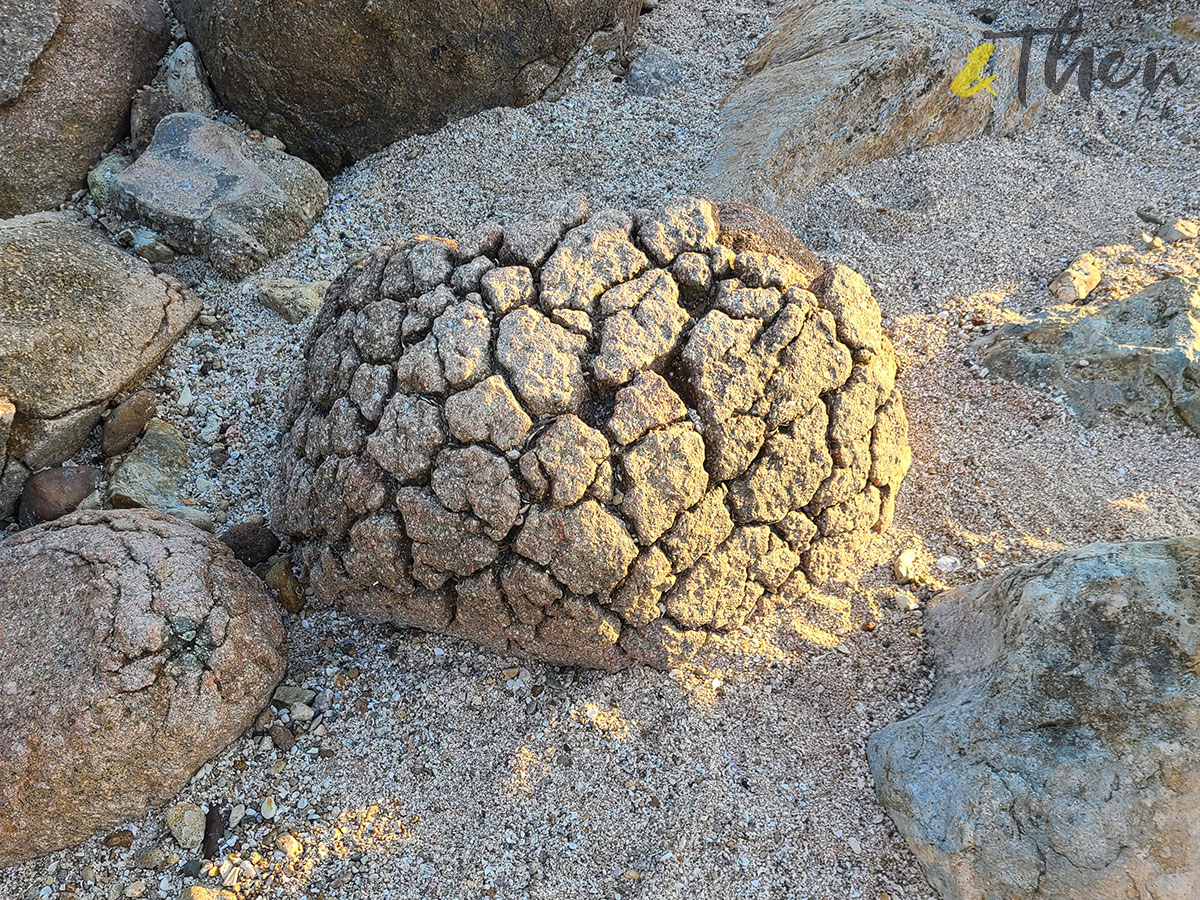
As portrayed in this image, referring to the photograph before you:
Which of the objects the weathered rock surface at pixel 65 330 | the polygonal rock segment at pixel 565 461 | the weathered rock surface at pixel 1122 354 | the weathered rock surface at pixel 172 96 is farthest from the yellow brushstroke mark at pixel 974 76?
the weathered rock surface at pixel 65 330

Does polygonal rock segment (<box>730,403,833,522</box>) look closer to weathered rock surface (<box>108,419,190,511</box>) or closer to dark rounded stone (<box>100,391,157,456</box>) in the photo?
weathered rock surface (<box>108,419,190,511</box>)

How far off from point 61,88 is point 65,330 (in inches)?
44.0

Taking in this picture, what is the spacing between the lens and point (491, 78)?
3357 mm

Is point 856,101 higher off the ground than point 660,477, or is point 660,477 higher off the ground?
point 856,101

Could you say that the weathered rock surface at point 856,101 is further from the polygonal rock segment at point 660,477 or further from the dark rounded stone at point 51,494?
the dark rounded stone at point 51,494

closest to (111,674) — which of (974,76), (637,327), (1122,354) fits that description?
(637,327)

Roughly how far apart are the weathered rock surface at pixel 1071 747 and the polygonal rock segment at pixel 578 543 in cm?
76

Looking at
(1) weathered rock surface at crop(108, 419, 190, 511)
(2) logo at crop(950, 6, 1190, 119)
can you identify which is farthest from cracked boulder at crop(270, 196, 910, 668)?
(2) logo at crop(950, 6, 1190, 119)

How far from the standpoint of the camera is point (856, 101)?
10.6 feet

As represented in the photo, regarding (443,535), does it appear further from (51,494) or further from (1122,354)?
(1122,354)

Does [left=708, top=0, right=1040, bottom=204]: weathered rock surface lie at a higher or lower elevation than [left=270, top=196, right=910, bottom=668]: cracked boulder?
higher

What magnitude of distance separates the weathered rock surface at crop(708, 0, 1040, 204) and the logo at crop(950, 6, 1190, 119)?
3.2 inches

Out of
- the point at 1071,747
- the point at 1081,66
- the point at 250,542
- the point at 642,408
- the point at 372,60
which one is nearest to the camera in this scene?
the point at 1071,747

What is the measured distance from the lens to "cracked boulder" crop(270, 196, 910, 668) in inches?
76.4
